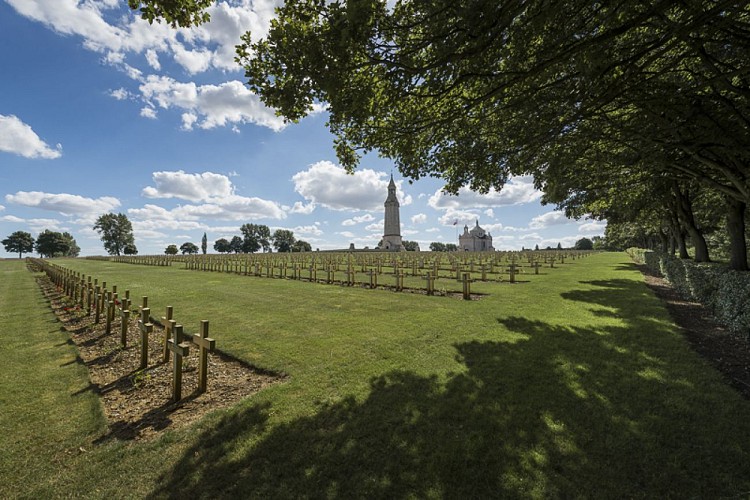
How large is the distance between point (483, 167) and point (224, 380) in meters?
7.94

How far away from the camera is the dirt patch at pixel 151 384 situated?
13.0 feet

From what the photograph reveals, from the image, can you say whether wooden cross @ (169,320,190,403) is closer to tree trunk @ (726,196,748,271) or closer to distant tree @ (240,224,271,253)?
tree trunk @ (726,196,748,271)

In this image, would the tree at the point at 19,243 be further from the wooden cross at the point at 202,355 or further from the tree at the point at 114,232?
the wooden cross at the point at 202,355

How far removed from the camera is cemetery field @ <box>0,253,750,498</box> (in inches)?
110

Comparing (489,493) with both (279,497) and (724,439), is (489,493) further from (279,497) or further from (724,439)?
(724,439)

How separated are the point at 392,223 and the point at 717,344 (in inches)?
2683

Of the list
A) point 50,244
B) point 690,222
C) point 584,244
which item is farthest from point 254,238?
point 584,244

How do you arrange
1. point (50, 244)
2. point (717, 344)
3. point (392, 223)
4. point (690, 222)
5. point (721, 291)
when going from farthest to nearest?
point (50, 244) < point (392, 223) < point (690, 222) < point (721, 291) < point (717, 344)

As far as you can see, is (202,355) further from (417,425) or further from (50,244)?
(50,244)

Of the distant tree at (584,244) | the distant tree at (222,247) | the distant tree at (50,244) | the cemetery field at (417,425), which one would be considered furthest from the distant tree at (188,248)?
the distant tree at (584,244)

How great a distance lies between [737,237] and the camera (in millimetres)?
11750

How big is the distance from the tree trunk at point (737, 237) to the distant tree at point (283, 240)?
331ft

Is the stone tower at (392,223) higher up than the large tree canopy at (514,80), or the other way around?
the stone tower at (392,223)

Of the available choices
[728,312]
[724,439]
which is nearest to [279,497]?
[724,439]
